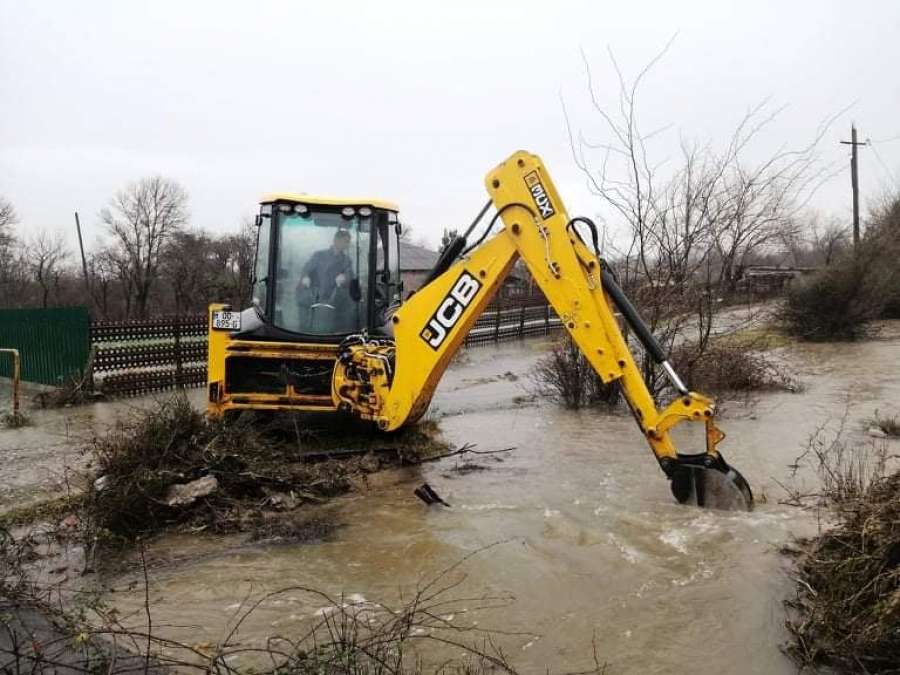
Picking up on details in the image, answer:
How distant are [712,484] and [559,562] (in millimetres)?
1383

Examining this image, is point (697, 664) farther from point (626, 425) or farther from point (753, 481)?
point (626, 425)

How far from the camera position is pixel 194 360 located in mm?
14516

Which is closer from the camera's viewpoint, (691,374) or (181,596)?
(181,596)

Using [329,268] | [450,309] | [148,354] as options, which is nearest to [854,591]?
[450,309]

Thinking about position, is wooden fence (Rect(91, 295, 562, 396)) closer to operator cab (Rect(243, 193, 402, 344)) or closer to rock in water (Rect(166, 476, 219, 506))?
operator cab (Rect(243, 193, 402, 344))

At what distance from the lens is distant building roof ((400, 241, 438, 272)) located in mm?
42750

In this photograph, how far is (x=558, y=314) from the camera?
5.88m

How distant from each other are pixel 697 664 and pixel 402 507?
121 inches

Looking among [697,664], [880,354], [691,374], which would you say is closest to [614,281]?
[697,664]

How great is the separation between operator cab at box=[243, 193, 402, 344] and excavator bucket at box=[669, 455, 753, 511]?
356 centimetres

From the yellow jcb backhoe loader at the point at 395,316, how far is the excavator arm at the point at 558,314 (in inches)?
0.4

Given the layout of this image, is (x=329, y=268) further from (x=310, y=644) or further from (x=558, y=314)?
(x=310, y=644)

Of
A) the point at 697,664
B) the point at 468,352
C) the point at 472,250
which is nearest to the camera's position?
the point at 697,664

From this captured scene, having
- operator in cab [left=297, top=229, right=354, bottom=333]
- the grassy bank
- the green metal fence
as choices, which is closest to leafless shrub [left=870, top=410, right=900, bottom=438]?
the grassy bank
